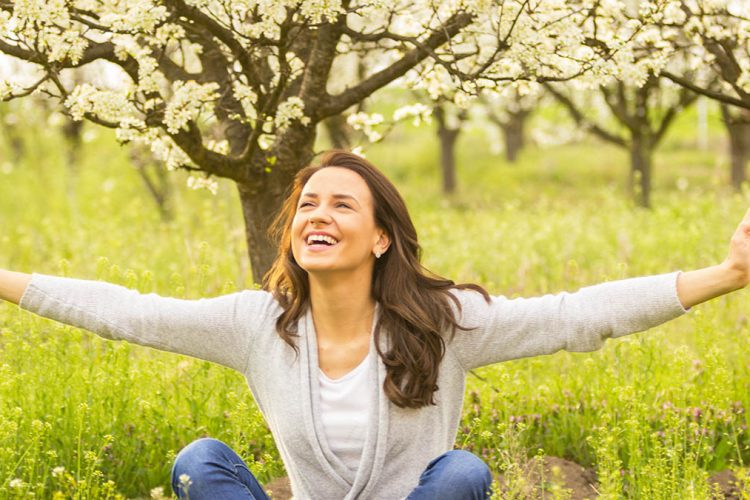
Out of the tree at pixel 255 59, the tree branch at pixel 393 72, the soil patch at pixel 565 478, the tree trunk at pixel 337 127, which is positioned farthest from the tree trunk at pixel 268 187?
the tree trunk at pixel 337 127

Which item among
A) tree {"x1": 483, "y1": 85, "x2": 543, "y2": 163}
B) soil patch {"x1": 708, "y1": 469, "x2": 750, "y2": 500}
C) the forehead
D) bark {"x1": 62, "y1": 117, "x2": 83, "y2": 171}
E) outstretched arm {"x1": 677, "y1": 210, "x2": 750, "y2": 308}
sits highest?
tree {"x1": 483, "y1": 85, "x2": 543, "y2": 163}

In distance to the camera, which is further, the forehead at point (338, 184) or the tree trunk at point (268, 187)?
the tree trunk at point (268, 187)

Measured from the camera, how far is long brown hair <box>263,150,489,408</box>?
3.26 metres

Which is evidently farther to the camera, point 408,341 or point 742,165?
point 742,165

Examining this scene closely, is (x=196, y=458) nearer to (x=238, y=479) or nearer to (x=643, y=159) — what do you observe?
(x=238, y=479)

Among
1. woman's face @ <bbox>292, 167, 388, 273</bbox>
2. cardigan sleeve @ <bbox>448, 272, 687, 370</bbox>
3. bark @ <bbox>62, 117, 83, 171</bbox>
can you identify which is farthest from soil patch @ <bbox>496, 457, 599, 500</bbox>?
bark @ <bbox>62, 117, 83, 171</bbox>

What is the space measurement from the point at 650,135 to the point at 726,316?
27.2 feet

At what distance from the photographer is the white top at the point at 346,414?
10.7 feet

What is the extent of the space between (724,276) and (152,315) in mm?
1833

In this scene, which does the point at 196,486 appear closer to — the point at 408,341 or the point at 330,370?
the point at 330,370

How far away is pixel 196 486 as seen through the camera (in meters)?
3.15

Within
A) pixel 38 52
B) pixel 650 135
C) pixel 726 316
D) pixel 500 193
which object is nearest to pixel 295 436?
pixel 38 52

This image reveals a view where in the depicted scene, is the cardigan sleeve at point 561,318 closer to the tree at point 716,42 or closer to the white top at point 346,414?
the white top at point 346,414

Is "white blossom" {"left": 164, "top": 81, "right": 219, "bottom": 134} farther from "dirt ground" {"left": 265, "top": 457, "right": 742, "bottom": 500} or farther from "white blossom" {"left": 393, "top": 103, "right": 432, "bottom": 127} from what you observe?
"dirt ground" {"left": 265, "top": 457, "right": 742, "bottom": 500}
